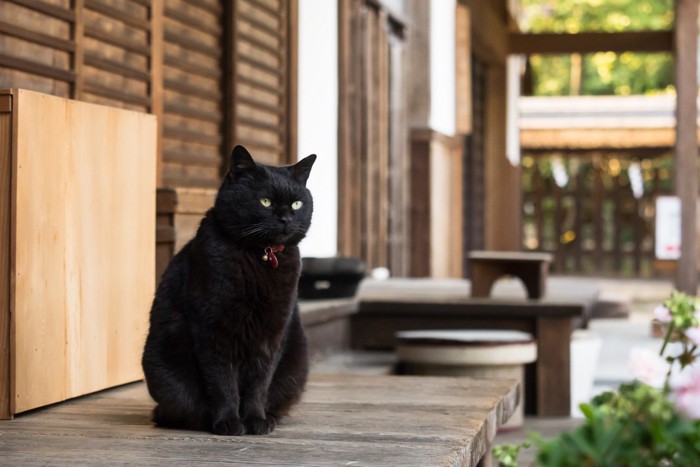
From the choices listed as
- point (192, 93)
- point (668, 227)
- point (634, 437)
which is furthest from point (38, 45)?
point (668, 227)

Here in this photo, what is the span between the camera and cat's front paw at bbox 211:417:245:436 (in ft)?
8.02

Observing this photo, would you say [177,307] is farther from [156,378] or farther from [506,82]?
[506,82]

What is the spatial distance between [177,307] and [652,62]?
2055 centimetres

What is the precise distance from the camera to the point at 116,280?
308 centimetres

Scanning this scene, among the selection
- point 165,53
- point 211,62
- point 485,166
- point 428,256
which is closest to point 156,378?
point 165,53

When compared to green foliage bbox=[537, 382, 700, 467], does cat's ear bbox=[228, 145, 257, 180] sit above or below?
above

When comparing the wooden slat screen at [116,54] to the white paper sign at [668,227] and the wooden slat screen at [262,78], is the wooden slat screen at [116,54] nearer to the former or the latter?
the wooden slat screen at [262,78]


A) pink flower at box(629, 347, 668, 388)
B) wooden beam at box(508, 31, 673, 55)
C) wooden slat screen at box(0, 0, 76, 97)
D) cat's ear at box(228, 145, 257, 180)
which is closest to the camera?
pink flower at box(629, 347, 668, 388)

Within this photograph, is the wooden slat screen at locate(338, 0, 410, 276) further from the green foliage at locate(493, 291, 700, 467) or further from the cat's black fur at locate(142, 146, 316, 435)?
the green foliage at locate(493, 291, 700, 467)

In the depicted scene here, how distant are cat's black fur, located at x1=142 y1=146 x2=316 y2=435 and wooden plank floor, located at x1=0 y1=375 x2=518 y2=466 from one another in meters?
0.08

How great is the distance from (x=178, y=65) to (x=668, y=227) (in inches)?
250

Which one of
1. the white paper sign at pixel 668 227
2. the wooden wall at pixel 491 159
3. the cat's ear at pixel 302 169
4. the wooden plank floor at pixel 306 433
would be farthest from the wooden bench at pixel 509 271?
the wooden wall at pixel 491 159

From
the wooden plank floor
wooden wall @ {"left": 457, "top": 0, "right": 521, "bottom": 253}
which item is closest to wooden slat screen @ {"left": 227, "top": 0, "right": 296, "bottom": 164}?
the wooden plank floor

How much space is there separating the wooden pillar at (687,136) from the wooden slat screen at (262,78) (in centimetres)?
485
